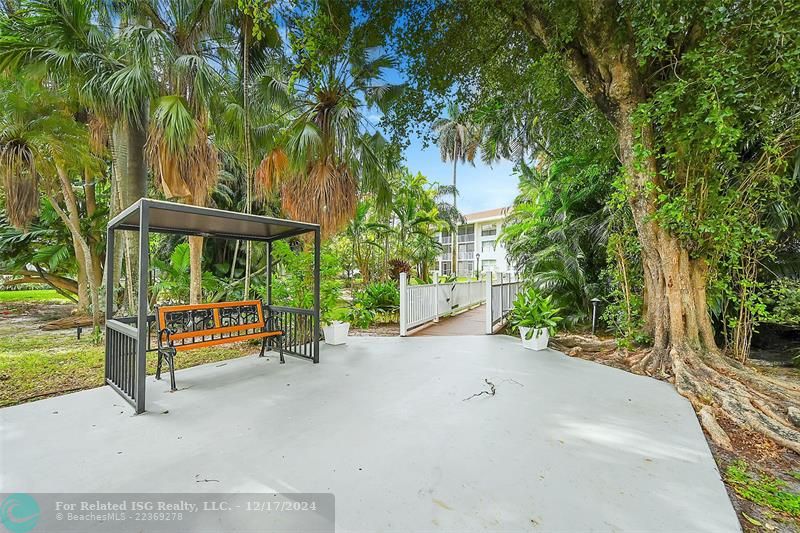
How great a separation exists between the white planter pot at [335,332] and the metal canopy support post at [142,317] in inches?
122

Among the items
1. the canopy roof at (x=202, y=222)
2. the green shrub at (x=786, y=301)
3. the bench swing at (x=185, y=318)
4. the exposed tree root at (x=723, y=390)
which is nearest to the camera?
the exposed tree root at (x=723, y=390)

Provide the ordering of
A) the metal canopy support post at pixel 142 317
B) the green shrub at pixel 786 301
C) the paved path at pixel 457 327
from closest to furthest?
the metal canopy support post at pixel 142 317 < the green shrub at pixel 786 301 < the paved path at pixel 457 327

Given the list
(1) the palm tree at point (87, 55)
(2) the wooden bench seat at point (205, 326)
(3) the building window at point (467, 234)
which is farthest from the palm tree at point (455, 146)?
(1) the palm tree at point (87, 55)

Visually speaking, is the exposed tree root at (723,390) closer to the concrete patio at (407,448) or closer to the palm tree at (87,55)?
the concrete patio at (407,448)

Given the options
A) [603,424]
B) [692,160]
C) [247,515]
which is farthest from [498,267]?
[247,515]

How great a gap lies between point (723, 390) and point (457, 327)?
16.3 feet

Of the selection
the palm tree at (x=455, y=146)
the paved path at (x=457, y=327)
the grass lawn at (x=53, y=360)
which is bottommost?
the grass lawn at (x=53, y=360)

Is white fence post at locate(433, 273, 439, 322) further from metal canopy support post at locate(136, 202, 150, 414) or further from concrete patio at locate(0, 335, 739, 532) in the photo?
metal canopy support post at locate(136, 202, 150, 414)

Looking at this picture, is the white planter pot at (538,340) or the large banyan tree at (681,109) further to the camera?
the white planter pot at (538,340)

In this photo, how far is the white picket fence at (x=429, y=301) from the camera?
7203 millimetres

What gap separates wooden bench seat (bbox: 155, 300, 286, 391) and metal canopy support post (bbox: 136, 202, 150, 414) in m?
0.54

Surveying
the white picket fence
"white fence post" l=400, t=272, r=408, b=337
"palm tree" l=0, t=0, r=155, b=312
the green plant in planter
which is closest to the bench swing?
"white fence post" l=400, t=272, r=408, b=337

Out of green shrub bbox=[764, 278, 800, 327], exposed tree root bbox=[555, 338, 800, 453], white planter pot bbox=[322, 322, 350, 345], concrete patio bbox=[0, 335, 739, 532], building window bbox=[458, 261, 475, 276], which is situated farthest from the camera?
building window bbox=[458, 261, 475, 276]

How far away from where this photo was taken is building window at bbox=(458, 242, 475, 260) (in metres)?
34.5
